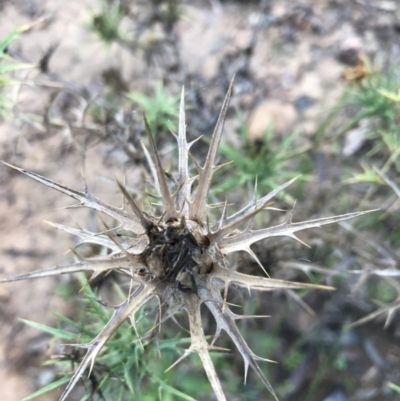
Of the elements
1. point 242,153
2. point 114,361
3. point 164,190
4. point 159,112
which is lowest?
point 114,361

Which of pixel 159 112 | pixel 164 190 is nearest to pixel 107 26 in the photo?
pixel 159 112

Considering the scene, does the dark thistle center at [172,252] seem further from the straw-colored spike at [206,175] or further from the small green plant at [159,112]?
the small green plant at [159,112]

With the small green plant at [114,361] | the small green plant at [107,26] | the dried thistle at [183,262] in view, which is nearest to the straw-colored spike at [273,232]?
the dried thistle at [183,262]

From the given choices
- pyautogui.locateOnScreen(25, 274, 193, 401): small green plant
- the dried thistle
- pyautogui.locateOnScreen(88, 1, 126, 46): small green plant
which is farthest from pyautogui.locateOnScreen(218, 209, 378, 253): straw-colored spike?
pyautogui.locateOnScreen(88, 1, 126, 46): small green plant

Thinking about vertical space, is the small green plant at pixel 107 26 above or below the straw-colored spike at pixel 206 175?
below

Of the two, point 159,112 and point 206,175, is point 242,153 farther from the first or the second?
point 206,175

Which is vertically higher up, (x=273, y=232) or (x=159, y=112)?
(x=273, y=232)

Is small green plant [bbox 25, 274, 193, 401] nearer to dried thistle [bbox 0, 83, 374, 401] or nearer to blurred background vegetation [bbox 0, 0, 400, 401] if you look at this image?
blurred background vegetation [bbox 0, 0, 400, 401]

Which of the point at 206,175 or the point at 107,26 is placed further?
the point at 107,26

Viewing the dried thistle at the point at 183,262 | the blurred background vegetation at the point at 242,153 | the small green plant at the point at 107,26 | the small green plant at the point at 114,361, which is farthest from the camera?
the small green plant at the point at 107,26
